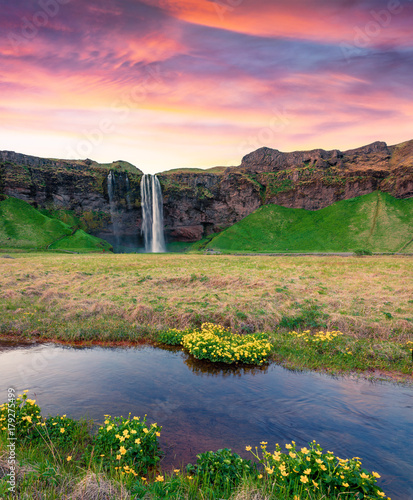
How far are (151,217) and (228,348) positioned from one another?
141 meters

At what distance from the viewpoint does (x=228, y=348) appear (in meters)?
13.0

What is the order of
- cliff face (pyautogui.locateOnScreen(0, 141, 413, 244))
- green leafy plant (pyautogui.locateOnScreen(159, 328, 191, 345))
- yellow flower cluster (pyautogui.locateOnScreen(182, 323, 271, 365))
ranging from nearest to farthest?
yellow flower cluster (pyautogui.locateOnScreen(182, 323, 271, 365))
green leafy plant (pyautogui.locateOnScreen(159, 328, 191, 345))
cliff face (pyautogui.locateOnScreen(0, 141, 413, 244))

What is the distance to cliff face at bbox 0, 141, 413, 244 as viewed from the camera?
144 meters

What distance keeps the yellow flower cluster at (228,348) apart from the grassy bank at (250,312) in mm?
964

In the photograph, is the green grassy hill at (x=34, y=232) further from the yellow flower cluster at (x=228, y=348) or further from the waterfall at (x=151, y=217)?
the yellow flower cluster at (x=228, y=348)

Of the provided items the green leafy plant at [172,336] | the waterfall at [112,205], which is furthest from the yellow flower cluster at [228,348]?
the waterfall at [112,205]

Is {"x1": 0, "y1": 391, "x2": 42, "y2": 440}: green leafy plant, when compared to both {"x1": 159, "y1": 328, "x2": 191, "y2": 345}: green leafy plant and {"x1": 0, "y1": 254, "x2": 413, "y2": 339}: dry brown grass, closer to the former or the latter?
{"x1": 159, "y1": 328, "x2": 191, "y2": 345}: green leafy plant

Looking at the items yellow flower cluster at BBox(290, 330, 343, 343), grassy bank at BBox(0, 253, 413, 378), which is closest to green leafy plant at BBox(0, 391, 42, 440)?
grassy bank at BBox(0, 253, 413, 378)

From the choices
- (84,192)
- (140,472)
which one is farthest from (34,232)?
(140,472)

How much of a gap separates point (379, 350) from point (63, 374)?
1413cm

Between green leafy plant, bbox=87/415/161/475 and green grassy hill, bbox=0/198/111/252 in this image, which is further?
green grassy hill, bbox=0/198/111/252

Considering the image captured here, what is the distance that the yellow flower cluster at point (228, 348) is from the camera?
1270cm

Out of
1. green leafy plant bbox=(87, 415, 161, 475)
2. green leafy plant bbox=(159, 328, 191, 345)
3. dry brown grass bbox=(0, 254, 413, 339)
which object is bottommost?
green leafy plant bbox=(159, 328, 191, 345)

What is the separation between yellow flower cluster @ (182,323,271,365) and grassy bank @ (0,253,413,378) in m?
0.96
